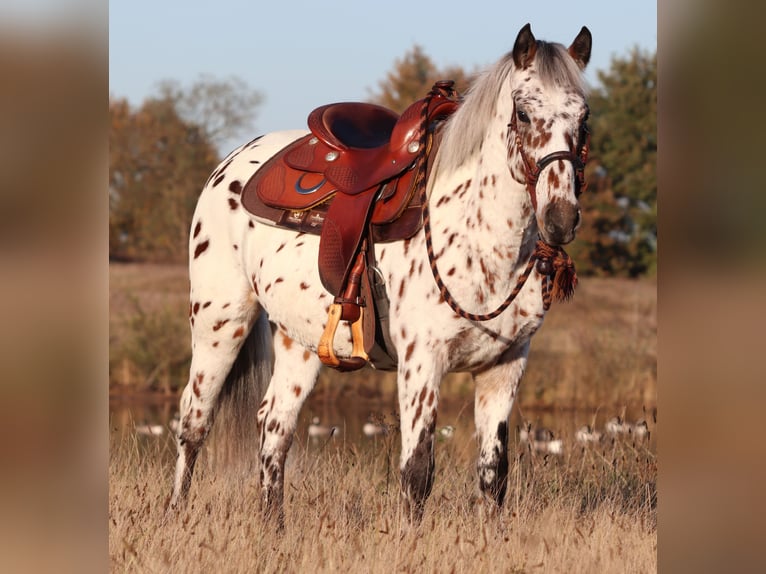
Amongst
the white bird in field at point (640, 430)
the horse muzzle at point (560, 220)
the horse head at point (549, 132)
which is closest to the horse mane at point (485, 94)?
the horse head at point (549, 132)

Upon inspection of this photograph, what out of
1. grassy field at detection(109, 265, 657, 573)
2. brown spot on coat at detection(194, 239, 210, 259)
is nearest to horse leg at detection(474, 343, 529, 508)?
grassy field at detection(109, 265, 657, 573)

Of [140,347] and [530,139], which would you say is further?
[140,347]

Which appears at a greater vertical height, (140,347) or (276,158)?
(276,158)

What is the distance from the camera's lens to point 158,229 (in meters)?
25.2

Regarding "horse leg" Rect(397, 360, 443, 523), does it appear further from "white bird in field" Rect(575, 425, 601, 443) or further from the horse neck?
"white bird in field" Rect(575, 425, 601, 443)

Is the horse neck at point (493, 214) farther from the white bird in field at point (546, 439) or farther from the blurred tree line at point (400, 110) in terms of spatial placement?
the blurred tree line at point (400, 110)

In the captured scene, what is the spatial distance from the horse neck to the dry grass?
46.3 inches

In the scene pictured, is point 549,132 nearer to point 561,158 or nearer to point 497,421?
point 561,158

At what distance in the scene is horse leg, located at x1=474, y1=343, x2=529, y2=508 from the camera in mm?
4559
